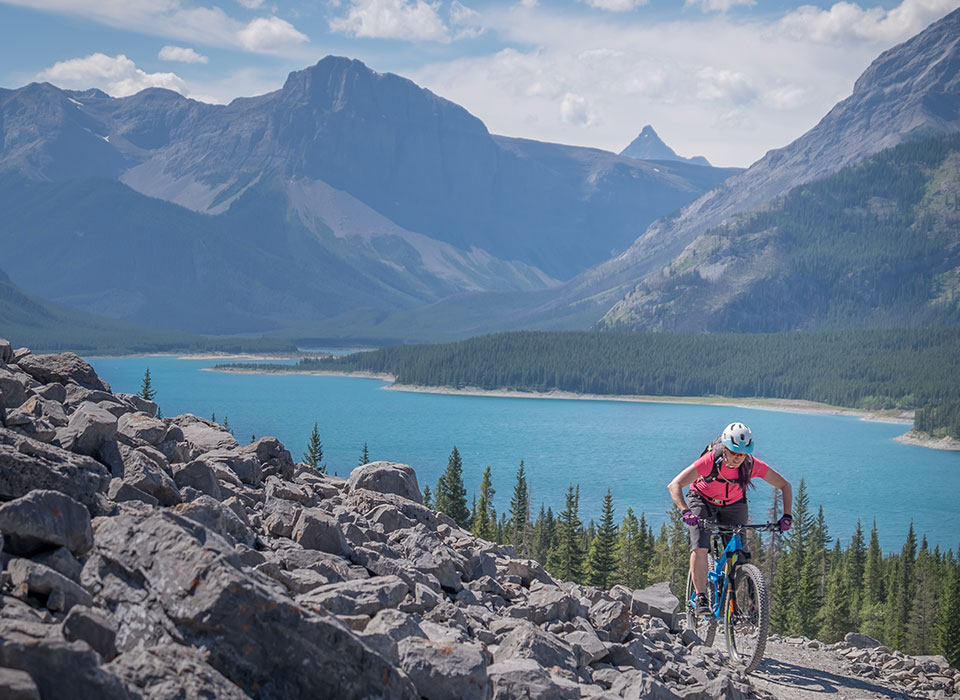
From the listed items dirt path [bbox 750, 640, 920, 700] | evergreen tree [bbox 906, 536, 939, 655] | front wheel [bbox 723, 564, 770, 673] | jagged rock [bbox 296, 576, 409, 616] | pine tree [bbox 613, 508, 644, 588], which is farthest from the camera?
pine tree [bbox 613, 508, 644, 588]

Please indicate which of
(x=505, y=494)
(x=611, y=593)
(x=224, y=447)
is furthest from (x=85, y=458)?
(x=505, y=494)

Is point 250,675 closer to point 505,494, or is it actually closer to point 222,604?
point 222,604

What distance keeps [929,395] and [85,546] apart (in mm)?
204652

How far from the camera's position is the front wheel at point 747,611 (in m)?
12.8

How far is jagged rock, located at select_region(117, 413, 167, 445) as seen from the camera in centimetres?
1348

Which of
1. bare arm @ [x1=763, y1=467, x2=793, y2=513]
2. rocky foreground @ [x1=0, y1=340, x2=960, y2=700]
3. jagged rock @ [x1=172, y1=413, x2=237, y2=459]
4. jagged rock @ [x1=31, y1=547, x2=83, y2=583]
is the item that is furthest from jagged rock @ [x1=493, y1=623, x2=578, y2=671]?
jagged rock @ [x1=172, y1=413, x2=237, y2=459]

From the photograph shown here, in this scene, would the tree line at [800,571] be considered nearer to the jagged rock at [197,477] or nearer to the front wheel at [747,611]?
the front wheel at [747,611]

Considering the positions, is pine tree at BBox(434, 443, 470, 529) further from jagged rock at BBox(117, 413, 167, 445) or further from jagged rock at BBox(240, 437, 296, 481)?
jagged rock at BBox(117, 413, 167, 445)

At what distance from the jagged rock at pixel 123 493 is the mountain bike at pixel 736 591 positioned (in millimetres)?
7338

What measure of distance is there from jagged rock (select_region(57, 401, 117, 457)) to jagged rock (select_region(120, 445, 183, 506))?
29 centimetres

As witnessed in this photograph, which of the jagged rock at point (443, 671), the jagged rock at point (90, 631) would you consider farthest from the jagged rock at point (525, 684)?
the jagged rock at point (90, 631)

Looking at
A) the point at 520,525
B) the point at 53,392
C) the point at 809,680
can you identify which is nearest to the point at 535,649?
the point at 809,680

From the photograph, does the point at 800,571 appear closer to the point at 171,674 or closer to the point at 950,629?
the point at 950,629

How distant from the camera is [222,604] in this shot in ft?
25.0
